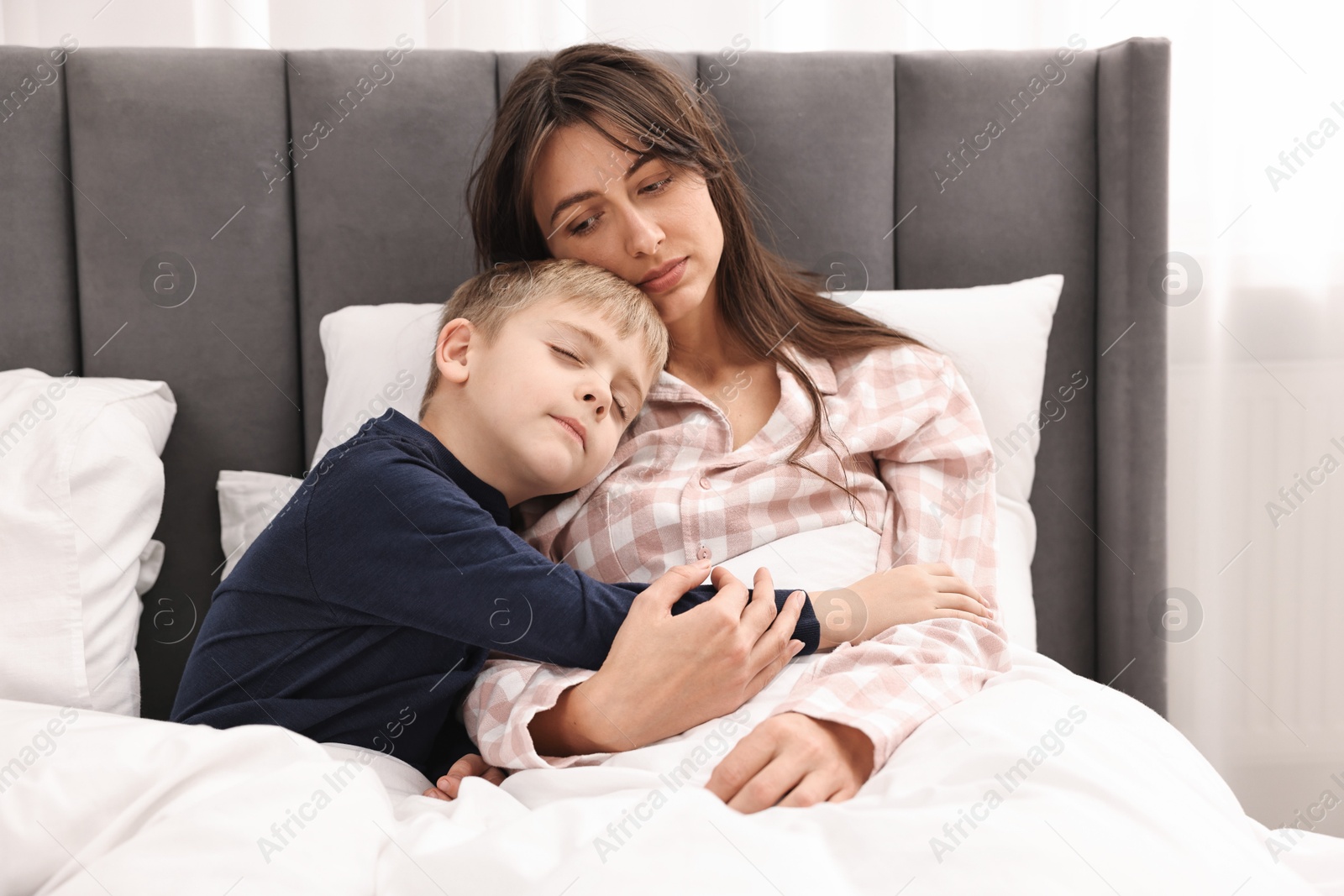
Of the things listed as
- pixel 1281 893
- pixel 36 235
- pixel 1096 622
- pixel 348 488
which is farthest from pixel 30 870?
pixel 1096 622

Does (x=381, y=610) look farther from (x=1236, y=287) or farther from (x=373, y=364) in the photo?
(x=1236, y=287)

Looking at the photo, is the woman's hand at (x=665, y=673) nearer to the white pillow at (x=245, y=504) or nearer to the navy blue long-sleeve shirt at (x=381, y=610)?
the navy blue long-sleeve shirt at (x=381, y=610)

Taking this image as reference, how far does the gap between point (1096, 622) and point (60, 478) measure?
4.72 ft

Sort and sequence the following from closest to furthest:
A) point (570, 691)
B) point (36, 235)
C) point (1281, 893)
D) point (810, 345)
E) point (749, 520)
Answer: point (1281, 893), point (570, 691), point (749, 520), point (810, 345), point (36, 235)

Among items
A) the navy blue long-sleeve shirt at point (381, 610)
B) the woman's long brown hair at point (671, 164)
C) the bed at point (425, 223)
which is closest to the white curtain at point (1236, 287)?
the bed at point (425, 223)

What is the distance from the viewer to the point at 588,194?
3.51 ft

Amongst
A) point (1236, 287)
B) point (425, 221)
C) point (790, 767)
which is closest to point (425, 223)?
point (425, 221)

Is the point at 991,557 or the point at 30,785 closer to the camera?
the point at 30,785

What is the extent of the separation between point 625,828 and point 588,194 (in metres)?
0.72

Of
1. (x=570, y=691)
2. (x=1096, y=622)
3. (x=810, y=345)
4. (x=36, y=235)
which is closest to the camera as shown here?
(x=570, y=691)

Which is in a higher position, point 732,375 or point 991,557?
point 732,375

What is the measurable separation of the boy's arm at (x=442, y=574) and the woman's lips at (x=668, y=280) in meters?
0.38

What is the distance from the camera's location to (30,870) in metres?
0.59

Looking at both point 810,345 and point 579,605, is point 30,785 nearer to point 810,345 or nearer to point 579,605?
point 579,605
